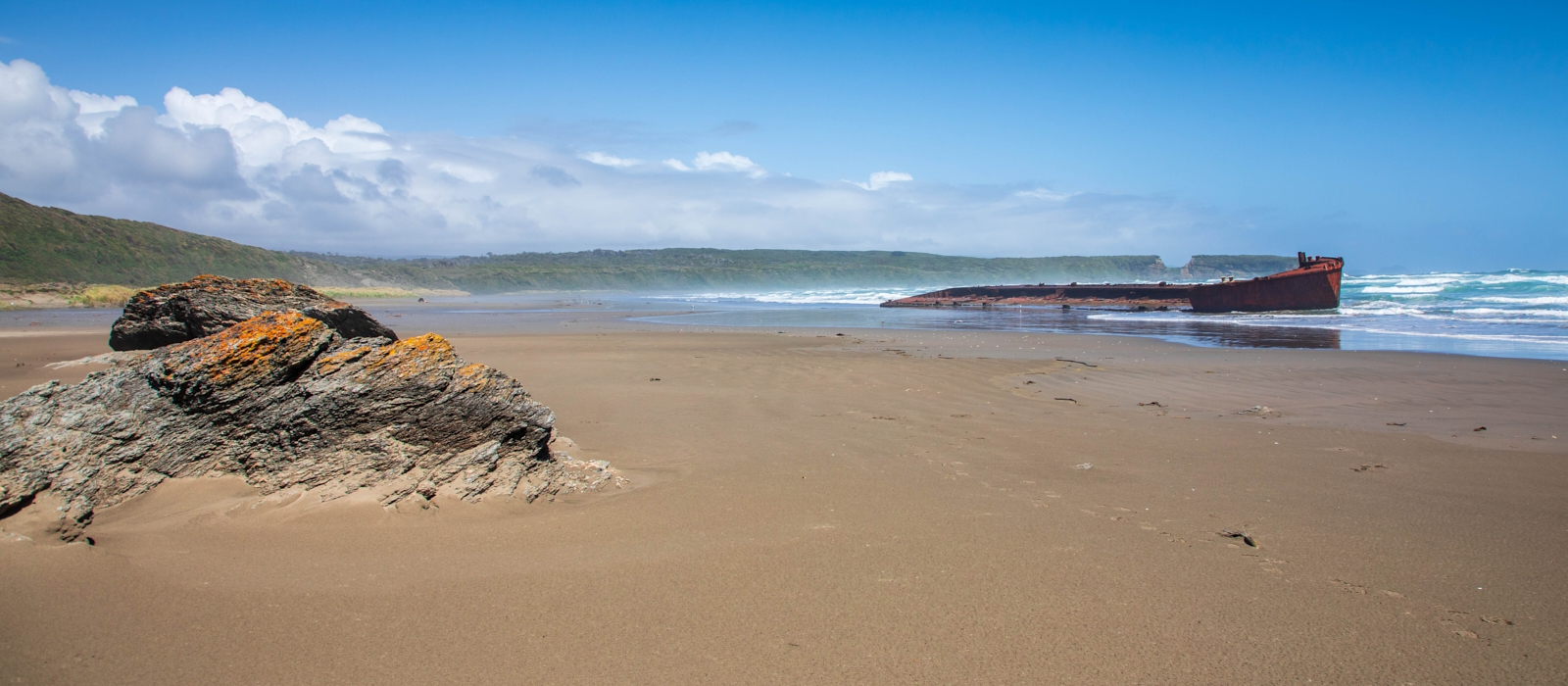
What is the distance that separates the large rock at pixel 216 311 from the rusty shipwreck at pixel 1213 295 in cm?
2828

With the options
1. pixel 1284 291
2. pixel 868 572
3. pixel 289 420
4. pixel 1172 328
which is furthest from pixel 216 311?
pixel 1284 291

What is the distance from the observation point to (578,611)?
2604 mm

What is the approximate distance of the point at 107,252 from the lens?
58.5m

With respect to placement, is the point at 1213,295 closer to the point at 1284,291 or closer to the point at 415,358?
the point at 1284,291

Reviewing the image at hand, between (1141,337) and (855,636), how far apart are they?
1589 cm

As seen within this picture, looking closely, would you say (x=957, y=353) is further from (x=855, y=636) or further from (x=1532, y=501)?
(x=855, y=636)

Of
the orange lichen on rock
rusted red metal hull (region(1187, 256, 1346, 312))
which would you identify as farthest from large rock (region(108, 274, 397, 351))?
rusted red metal hull (region(1187, 256, 1346, 312))

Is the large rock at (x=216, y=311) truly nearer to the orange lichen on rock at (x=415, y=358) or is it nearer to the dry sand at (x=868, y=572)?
the orange lichen on rock at (x=415, y=358)

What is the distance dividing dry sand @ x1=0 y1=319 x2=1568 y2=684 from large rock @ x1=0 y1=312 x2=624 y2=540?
7.3 inches

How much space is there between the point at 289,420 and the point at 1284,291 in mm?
30855

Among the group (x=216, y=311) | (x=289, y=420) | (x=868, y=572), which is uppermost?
(x=216, y=311)

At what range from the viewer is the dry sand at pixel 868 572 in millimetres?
2279

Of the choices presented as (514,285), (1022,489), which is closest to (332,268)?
(514,285)

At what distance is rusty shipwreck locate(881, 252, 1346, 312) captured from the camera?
26.1 metres
